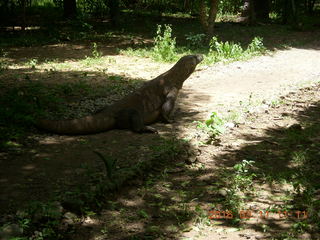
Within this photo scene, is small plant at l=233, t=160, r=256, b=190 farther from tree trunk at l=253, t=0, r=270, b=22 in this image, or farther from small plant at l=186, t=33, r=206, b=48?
tree trunk at l=253, t=0, r=270, b=22

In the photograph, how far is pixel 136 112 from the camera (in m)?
5.79

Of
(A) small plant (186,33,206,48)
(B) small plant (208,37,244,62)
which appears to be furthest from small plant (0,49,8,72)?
(A) small plant (186,33,206,48)

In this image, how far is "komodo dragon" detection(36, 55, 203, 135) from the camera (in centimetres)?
541

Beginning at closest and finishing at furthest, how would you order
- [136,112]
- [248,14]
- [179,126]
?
[136,112], [179,126], [248,14]

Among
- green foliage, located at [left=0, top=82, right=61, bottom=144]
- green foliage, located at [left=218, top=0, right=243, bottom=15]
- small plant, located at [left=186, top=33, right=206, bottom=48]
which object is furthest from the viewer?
green foliage, located at [left=218, top=0, right=243, bottom=15]

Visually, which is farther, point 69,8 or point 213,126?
point 69,8

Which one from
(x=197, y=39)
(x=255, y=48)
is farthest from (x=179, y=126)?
(x=197, y=39)

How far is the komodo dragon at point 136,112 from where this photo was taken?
17.7 feet

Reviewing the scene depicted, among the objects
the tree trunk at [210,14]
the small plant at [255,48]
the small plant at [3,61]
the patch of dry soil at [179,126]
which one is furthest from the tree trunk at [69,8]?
the small plant at [255,48]

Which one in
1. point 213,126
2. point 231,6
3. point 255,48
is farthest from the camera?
point 231,6

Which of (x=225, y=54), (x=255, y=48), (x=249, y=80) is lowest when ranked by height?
(x=249, y=80)

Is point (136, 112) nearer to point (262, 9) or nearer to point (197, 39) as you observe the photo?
point (197, 39)

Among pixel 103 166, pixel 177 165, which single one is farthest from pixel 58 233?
pixel 177 165

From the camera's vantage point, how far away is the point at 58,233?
3.31m
